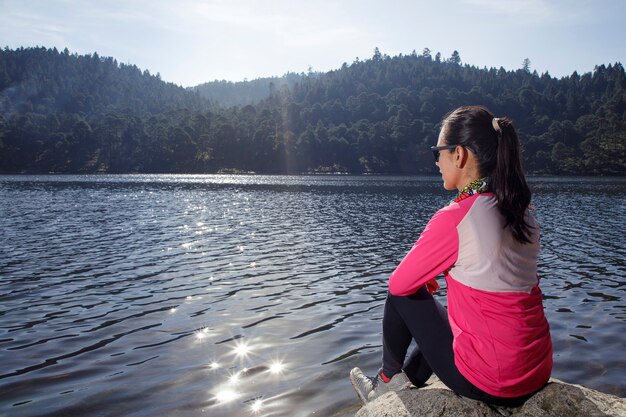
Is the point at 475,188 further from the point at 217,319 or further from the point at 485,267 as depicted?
the point at 217,319

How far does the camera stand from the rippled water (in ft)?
22.6

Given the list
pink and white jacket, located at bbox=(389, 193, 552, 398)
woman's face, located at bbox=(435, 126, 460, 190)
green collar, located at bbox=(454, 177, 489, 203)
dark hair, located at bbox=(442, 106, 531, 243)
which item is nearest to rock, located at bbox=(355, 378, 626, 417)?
pink and white jacket, located at bbox=(389, 193, 552, 398)

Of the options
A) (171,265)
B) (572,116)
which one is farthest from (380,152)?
(171,265)

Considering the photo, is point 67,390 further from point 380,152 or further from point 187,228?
point 380,152

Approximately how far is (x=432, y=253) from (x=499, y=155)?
36.5 inches

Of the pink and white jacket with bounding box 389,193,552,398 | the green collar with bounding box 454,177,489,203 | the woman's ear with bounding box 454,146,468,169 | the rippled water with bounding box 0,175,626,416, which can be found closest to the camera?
the pink and white jacket with bounding box 389,193,552,398

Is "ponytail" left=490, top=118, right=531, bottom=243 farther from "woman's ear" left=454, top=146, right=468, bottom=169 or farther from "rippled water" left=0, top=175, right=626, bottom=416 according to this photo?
"rippled water" left=0, top=175, right=626, bottom=416

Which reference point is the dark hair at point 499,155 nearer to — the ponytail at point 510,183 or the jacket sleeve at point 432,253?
the ponytail at point 510,183

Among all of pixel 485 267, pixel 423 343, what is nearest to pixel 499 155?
pixel 485 267

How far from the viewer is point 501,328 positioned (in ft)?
11.7

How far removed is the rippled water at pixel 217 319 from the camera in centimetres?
690

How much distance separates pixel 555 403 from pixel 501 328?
1.04m

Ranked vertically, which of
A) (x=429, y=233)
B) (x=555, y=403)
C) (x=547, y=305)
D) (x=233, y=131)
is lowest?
(x=547, y=305)

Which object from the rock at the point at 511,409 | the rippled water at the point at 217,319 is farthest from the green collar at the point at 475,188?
the rippled water at the point at 217,319
